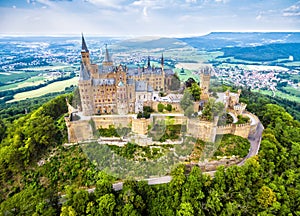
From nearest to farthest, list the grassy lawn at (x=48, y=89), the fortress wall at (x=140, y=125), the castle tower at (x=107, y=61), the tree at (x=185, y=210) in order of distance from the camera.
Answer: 1. the tree at (x=185, y=210)
2. the fortress wall at (x=140, y=125)
3. the castle tower at (x=107, y=61)
4. the grassy lawn at (x=48, y=89)

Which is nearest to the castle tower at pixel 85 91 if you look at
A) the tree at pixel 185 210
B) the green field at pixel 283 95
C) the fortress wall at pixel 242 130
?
the tree at pixel 185 210

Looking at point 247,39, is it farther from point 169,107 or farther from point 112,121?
point 112,121

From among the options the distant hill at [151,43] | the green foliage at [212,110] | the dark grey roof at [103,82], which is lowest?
the green foliage at [212,110]

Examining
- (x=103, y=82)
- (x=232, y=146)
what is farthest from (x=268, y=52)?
(x=103, y=82)

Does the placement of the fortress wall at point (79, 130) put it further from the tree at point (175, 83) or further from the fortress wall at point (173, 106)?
Answer: the tree at point (175, 83)

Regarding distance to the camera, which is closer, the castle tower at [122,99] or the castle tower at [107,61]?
the castle tower at [122,99]

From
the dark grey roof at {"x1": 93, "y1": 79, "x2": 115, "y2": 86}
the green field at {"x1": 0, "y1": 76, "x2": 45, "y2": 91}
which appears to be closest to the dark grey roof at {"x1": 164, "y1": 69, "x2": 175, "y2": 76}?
the dark grey roof at {"x1": 93, "y1": 79, "x2": 115, "y2": 86}

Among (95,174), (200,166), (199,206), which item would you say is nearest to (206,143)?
(200,166)

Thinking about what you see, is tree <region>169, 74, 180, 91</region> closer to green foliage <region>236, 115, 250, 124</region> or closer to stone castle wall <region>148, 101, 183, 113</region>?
stone castle wall <region>148, 101, 183, 113</region>
